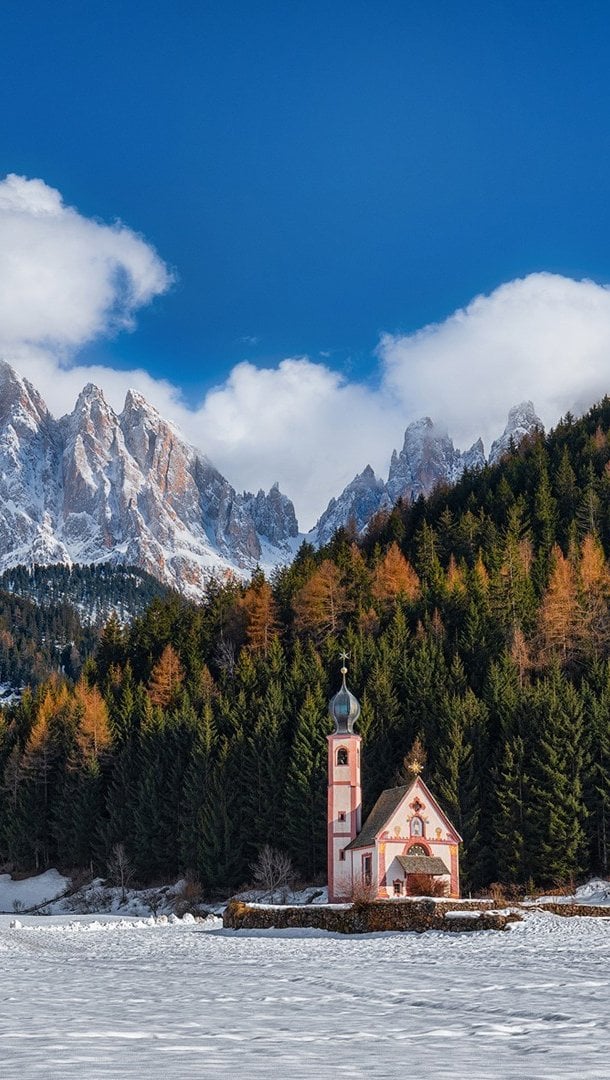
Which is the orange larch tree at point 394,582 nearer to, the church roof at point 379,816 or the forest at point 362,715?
the forest at point 362,715

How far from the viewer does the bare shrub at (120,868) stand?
2391 inches

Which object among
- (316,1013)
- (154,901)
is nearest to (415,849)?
(154,901)

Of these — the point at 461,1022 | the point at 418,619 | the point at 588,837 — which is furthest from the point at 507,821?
the point at 461,1022

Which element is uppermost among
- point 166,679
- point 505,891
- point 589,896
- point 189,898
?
point 166,679

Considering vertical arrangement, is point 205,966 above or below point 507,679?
below

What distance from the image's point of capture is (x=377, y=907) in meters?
35.5

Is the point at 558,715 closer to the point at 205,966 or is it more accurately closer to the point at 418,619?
the point at 418,619

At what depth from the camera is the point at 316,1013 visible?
12023 millimetres

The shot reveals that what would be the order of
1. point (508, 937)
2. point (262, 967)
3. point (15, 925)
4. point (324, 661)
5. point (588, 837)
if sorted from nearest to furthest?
point (262, 967) → point (508, 937) → point (15, 925) → point (588, 837) → point (324, 661)

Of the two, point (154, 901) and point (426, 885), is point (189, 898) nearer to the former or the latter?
point (154, 901)

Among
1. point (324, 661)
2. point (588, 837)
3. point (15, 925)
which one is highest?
point (324, 661)

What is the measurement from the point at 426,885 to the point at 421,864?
123 cm

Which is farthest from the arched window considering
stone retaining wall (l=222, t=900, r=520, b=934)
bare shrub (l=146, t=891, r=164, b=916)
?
bare shrub (l=146, t=891, r=164, b=916)

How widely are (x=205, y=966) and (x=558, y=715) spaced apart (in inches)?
1297
